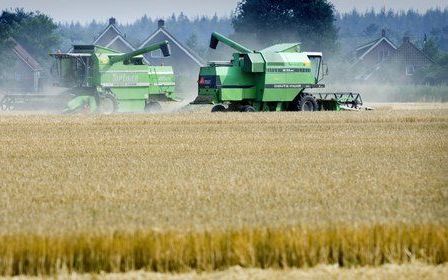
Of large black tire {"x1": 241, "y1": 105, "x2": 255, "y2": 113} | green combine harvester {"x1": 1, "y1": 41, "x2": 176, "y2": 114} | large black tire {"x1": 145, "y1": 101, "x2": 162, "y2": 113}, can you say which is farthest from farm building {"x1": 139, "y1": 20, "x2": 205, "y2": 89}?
large black tire {"x1": 241, "y1": 105, "x2": 255, "y2": 113}

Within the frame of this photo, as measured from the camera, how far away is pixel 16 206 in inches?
410

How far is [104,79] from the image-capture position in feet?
105

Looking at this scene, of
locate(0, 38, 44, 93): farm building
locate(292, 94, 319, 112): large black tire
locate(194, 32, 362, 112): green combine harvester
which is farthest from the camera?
locate(0, 38, 44, 93): farm building

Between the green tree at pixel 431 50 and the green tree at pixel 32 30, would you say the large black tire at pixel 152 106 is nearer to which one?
the green tree at pixel 32 30

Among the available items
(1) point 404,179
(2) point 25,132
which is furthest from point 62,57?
(1) point 404,179

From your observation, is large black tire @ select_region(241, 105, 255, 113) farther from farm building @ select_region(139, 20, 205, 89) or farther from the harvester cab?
farm building @ select_region(139, 20, 205, 89)

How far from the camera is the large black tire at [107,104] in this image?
31.8 m

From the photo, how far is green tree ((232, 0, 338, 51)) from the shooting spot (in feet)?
222

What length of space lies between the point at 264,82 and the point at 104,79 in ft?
19.0

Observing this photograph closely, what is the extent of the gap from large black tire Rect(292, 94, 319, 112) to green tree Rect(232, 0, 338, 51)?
37051 mm

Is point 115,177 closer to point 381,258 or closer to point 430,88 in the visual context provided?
point 381,258

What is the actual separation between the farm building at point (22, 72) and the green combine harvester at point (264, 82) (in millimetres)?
37966

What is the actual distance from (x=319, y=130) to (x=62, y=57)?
14.0 meters

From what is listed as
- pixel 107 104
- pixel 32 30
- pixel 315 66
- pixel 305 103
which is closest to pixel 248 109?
pixel 305 103
